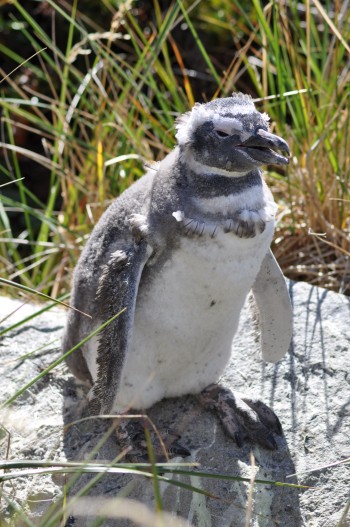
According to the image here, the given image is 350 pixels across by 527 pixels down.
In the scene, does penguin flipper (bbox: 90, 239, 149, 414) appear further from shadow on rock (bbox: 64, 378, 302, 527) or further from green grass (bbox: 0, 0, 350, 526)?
green grass (bbox: 0, 0, 350, 526)

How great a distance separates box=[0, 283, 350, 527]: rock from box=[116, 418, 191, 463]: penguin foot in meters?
0.03

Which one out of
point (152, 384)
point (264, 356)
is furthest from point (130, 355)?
point (264, 356)

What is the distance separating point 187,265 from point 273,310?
43 cm

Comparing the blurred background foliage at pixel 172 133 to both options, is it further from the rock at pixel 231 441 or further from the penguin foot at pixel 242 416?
the penguin foot at pixel 242 416

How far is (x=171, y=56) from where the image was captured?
5195 mm

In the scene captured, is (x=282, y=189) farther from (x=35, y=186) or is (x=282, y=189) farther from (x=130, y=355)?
(x=35, y=186)

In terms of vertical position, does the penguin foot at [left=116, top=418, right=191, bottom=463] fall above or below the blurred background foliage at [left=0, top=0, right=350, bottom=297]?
below

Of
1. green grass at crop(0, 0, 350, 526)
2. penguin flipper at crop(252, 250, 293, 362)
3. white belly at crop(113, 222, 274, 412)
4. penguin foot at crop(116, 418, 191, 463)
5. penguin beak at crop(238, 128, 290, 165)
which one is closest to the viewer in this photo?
penguin beak at crop(238, 128, 290, 165)

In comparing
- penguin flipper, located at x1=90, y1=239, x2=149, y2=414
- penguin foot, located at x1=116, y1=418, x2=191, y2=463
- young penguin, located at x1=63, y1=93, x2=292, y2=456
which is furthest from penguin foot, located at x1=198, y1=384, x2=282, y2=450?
penguin flipper, located at x1=90, y1=239, x2=149, y2=414

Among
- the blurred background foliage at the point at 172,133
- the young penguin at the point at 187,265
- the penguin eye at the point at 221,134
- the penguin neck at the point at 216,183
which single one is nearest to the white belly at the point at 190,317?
the young penguin at the point at 187,265

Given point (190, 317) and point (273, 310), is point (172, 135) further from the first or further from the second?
point (190, 317)

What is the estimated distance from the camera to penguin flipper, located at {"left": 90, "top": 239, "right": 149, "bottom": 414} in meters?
2.12

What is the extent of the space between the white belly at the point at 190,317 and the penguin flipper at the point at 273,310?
0.13 meters

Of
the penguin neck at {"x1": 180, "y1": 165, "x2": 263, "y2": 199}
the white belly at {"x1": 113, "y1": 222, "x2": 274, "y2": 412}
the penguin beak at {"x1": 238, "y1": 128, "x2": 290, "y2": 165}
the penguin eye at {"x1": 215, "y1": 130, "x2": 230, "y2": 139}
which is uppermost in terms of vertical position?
the penguin eye at {"x1": 215, "y1": 130, "x2": 230, "y2": 139}
